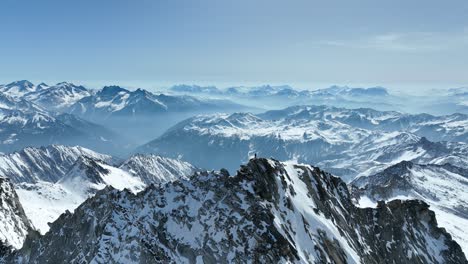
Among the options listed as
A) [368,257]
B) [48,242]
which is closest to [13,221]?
[48,242]

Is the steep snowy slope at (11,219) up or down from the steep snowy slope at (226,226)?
down

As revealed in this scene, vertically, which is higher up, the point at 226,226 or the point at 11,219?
the point at 226,226

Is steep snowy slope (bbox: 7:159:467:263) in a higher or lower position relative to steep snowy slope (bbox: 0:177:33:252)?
higher

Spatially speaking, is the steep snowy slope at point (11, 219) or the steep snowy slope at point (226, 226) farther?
the steep snowy slope at point (11, 219)

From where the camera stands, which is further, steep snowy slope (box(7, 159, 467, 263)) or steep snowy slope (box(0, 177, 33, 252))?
steep snowy slope (box(0, 177, 33, 252))

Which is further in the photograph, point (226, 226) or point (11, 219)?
point (11, 219)
